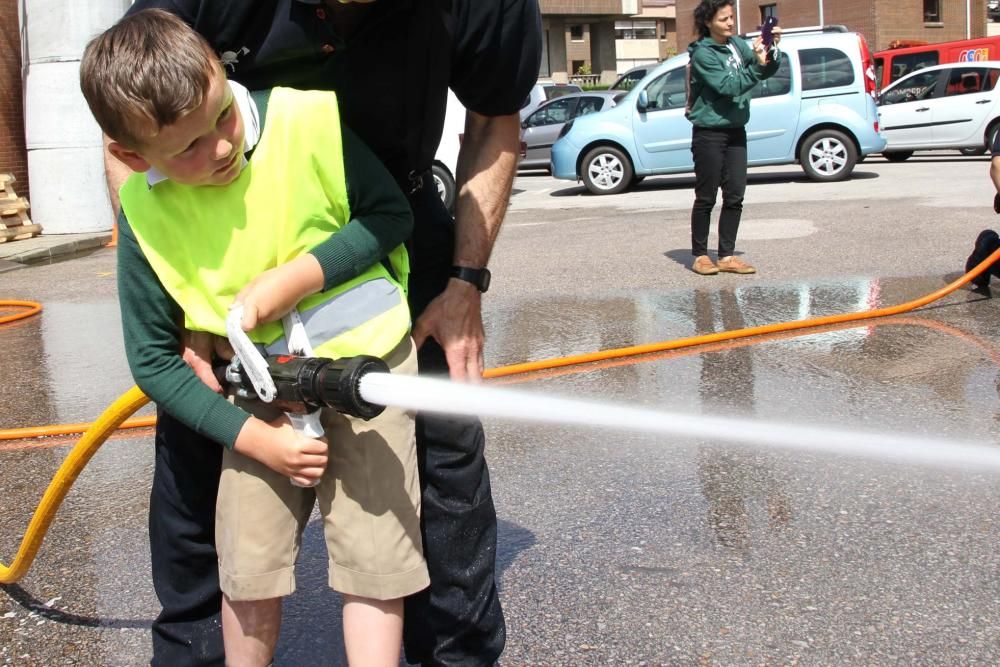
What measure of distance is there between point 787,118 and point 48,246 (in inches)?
370

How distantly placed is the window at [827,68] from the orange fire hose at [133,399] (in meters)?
8.75

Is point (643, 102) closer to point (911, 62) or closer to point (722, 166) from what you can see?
point (722, 166)

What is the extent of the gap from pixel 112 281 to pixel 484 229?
8.04m

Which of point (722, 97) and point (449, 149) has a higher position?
point (722, 97)

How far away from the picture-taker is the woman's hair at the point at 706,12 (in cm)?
760

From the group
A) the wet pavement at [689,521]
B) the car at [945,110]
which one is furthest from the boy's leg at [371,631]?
the car at [945,110]

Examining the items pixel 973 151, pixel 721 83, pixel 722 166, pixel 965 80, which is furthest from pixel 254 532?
pixel 973 151

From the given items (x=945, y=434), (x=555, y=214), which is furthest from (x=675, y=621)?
(x=555, y=214)

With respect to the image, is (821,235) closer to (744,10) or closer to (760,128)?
(760,128)

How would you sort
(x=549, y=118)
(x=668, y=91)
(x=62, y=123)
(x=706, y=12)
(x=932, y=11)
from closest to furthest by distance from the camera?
1. (x=706, y=12)
2. (x=62, y=123)
3. (x=668, y=91)
4. (x=549, y=118)
5. (x=932, y=11)

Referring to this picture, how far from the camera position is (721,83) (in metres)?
7.41

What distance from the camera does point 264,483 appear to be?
2012 mm

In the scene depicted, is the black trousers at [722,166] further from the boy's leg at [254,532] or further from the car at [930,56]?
the car at [930,56]

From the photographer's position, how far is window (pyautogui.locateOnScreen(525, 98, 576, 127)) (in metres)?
20.5
